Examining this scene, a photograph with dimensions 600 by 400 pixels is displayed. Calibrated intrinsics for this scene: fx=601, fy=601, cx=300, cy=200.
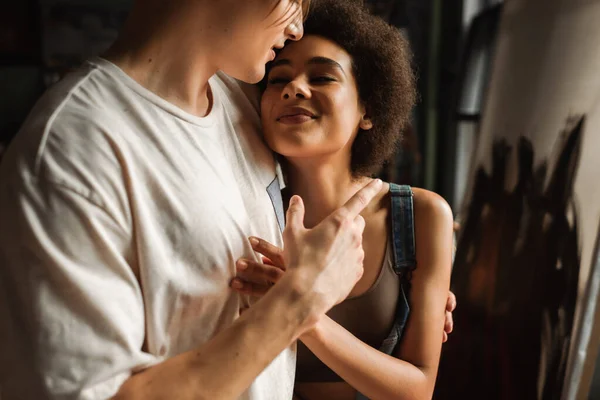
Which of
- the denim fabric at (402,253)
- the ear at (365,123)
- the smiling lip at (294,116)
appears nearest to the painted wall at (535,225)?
the denim fabric at (402,253)

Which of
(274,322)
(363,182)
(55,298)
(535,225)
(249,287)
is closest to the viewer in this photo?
(55,298)

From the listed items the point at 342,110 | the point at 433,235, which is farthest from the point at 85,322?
the point at 433,235

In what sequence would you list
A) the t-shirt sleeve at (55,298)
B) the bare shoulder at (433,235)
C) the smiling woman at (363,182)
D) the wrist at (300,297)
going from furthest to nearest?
the bare shoulder at (433,235), the smiling woman at (363,182), the wrist at (300,297), the t-shirt sleeve at (55,298)

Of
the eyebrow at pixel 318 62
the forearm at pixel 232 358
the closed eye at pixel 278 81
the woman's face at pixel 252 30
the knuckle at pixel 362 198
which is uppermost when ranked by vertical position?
the woman's face at pixel 252 30

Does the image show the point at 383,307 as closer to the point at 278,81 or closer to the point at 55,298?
the point at 278,81

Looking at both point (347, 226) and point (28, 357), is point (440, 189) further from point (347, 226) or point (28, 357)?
point (28, 357)

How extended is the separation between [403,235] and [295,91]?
41cm

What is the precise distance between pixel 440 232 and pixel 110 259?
78cm

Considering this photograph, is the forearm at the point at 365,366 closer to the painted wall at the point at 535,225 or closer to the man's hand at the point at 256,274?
the man's hand at the point at 256,274

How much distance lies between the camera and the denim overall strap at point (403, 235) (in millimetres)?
1351

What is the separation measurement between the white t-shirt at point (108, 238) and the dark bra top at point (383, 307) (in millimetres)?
320

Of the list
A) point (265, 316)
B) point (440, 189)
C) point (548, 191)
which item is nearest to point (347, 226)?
point (265, 316)

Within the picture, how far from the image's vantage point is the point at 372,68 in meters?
1.36

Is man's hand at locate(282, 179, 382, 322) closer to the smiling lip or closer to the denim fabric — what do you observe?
the smiling lip
